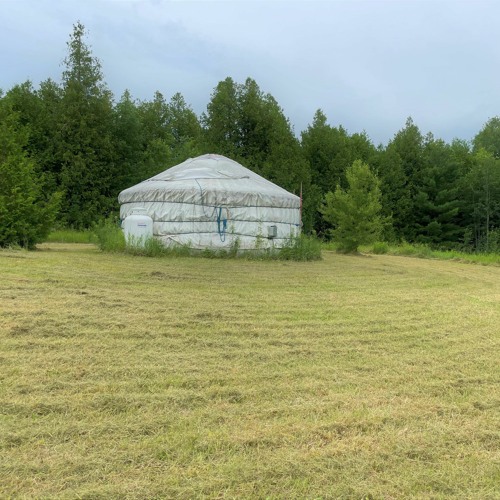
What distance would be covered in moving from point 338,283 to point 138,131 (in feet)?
51.8

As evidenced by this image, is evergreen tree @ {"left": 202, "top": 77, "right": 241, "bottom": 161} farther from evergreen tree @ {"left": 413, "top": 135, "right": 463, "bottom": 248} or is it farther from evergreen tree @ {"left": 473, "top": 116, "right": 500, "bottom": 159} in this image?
evergreen tree @ {"left": 473, "top": 116, "right": 500, "bottom": 159}

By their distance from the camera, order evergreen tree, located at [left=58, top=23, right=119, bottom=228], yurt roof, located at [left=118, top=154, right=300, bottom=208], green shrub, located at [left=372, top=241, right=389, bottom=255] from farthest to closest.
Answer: evergreen tree, located at [left=58, top=23, right=119, bottom=228]
green shrub, located at [left=372, top=241, right=389, bottom=255]
yurt roof, located at [left=118, top=154, right=300, bottom=208]

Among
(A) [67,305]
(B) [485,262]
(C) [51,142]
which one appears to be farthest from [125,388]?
(C) [51,142]

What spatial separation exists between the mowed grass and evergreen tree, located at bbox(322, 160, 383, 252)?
6816 mm

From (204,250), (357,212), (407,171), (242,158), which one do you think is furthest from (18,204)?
(407,171)

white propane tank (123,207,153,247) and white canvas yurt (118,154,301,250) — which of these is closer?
white propane tank (123,207,153,247)

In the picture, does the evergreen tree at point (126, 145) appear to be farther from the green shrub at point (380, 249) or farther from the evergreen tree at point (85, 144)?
the green shrub at point (380, 249)

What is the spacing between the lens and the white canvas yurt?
351 inches

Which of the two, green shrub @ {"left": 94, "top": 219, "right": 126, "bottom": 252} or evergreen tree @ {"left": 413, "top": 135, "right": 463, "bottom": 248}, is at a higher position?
evergreen tree @ {"left": 413, "top": 135, "right": 463, "bottom": 248}

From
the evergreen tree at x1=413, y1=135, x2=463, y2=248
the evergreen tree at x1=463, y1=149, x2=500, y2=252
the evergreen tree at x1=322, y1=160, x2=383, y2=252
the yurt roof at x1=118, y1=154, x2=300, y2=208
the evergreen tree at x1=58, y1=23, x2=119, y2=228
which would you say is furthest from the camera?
the evergreen tree at x1=463, y1=149, x2=500, y2=252

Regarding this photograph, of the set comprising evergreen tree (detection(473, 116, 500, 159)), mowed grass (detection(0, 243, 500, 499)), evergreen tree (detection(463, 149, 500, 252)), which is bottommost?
mowed grass (detection(0, 243, 500, 499))

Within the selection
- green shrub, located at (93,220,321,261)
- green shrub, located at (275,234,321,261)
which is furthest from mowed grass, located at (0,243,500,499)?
green shrub, located at (275,234,321,261)

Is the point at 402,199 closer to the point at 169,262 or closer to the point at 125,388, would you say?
the point at 169,262

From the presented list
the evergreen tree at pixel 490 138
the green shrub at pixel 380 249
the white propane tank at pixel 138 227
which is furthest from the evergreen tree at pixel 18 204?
the evergreen tree at pixel 490 138
